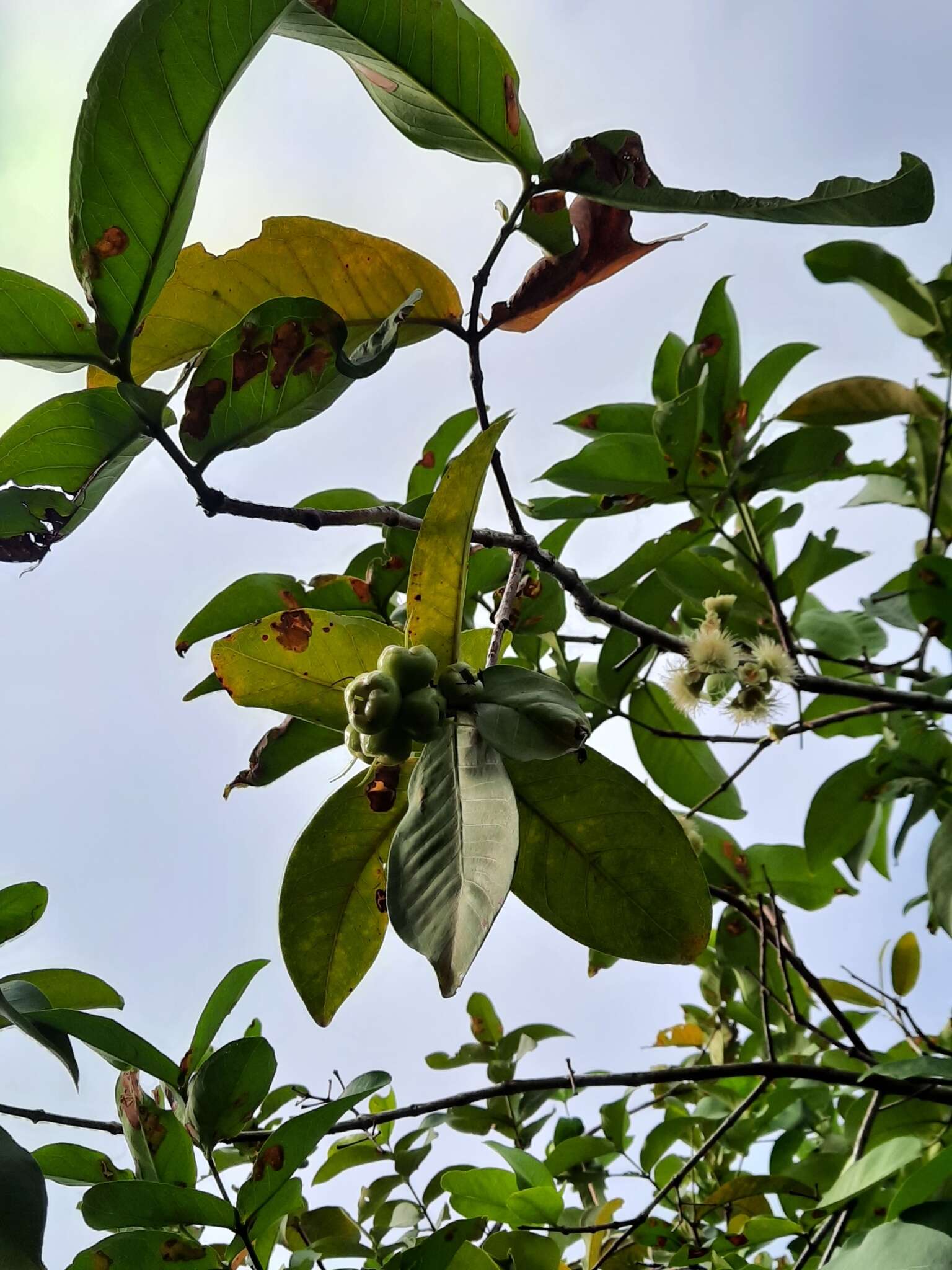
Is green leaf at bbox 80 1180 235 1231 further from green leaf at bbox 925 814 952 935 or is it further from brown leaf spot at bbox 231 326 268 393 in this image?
green leaf at bbox 925 814 952 935

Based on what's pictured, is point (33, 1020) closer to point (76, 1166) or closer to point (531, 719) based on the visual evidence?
point (76, 1166)

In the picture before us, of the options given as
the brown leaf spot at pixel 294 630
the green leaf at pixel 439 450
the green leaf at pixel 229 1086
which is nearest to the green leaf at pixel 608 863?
the brown leaf spot at pixel 294 630

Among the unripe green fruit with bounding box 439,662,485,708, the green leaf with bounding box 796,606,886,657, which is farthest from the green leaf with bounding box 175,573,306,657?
the green leaf with bounding box 796,606,886,657

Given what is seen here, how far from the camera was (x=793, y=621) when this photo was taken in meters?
1.50

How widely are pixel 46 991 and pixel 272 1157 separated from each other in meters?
0.38

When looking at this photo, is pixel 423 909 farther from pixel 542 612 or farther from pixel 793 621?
pixel 793 621

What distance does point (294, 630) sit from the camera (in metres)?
0.74

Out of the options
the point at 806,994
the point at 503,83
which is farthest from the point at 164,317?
the point at 806,994

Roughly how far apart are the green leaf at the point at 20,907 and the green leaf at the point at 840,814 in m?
1.07

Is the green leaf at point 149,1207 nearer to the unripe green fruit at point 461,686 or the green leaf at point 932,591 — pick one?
the unripe green fruit at point 461,686

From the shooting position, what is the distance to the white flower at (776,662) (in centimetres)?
127

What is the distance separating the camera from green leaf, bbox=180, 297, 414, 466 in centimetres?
72

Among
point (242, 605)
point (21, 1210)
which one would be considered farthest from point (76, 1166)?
point (242, 605)

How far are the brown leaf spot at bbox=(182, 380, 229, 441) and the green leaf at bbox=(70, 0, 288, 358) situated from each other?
2.8 inches
